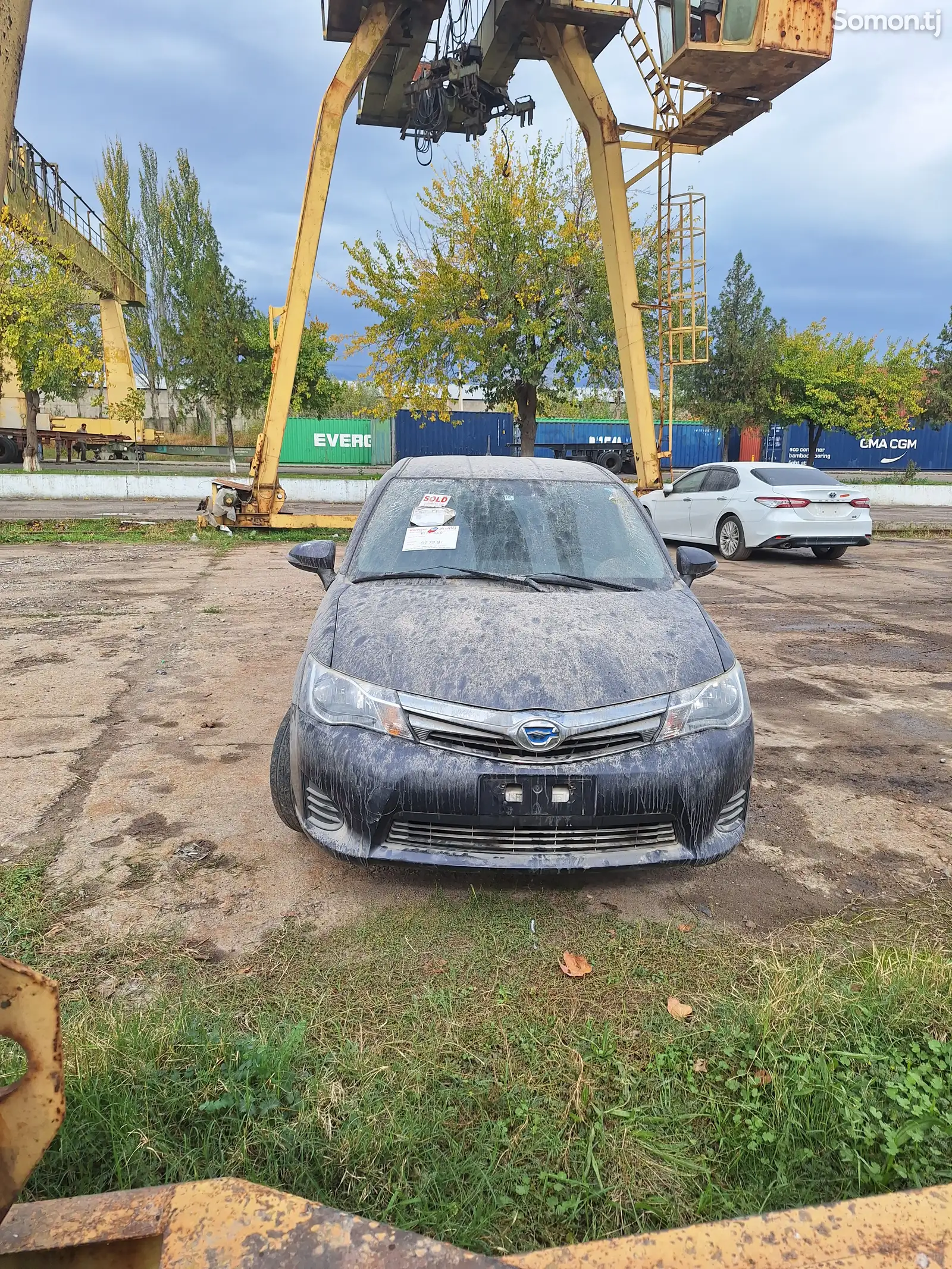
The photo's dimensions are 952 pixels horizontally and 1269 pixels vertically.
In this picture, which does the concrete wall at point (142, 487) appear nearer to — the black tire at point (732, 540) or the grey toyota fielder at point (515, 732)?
the black tire at point (732, 540)

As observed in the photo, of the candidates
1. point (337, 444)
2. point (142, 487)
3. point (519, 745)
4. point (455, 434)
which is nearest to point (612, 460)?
point (455, 434)

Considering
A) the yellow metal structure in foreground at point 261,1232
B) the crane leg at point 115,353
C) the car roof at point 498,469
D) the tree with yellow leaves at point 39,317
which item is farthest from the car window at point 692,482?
the crane leg at point 115,353

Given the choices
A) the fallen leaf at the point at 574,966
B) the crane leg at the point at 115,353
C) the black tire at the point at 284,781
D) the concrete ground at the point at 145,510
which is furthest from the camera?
the crane leg at the point at 115,353

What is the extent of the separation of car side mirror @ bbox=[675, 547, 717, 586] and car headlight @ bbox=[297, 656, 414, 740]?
6.02 feet

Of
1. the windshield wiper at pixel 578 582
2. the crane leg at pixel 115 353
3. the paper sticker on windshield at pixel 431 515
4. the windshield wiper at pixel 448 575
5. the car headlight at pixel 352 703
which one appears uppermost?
the crane leg at pixel 115 353

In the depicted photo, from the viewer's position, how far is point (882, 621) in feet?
26.7

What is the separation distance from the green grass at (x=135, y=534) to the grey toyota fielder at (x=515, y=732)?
10.5 meters

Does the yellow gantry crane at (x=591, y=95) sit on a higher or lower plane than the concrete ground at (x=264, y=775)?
higher

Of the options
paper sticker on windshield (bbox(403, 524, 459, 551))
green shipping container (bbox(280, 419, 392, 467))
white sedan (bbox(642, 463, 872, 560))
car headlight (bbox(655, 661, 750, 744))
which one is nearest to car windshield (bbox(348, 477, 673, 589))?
paper sticker on windshield (bbox(403, 524, 459, 551))

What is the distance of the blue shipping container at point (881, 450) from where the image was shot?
42594 millimetres

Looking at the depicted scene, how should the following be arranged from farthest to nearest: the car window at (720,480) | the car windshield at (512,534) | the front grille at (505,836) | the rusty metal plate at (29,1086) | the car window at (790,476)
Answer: the car window at (720,480) < the car window at (790,476) < the car windshield at (512,534) < the front grille at (505,836) < the rusty metal plate at (29,1086)

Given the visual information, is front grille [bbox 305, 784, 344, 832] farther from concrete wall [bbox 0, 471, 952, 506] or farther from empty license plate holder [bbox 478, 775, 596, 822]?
concrete wall [bbox 0, 471, 952, 506]

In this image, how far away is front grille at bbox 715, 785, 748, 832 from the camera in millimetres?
2818

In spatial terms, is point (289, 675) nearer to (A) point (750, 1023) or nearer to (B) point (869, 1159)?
(A) point (750, 1023)
